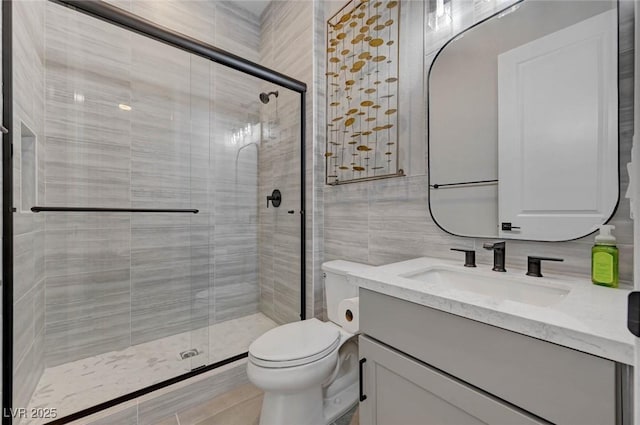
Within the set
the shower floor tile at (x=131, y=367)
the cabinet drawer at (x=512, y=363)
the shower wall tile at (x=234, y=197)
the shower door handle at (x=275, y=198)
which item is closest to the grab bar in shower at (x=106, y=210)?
the shower wall tile at (x=234, y=197)

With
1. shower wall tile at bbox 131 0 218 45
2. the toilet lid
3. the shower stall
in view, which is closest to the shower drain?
the shower stall

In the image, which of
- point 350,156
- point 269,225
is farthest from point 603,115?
point 269,225

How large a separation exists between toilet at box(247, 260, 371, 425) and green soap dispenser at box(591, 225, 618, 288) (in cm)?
78

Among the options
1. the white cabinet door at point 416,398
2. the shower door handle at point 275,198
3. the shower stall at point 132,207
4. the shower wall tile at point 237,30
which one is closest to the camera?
the white cabinet door at point 416,398

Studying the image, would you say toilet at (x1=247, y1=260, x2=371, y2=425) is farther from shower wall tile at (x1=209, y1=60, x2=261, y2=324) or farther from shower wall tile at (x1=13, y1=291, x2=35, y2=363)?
shower wall tile at (x1=13, y1=291, x2=35, y2=363)

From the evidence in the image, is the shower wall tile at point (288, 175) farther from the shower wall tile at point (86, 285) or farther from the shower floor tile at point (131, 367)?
the shower wall tile at point (86, 285)

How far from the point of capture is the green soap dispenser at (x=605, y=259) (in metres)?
0.77

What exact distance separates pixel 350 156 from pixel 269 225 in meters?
0.84

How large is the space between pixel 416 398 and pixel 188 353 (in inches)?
57.0

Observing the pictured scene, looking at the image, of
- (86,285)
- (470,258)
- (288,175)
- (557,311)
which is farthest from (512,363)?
(86,285)

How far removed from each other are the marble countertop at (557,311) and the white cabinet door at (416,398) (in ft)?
0.59

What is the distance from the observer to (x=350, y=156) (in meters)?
1.72

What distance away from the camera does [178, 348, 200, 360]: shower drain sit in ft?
5.36

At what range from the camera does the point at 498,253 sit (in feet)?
3.30
